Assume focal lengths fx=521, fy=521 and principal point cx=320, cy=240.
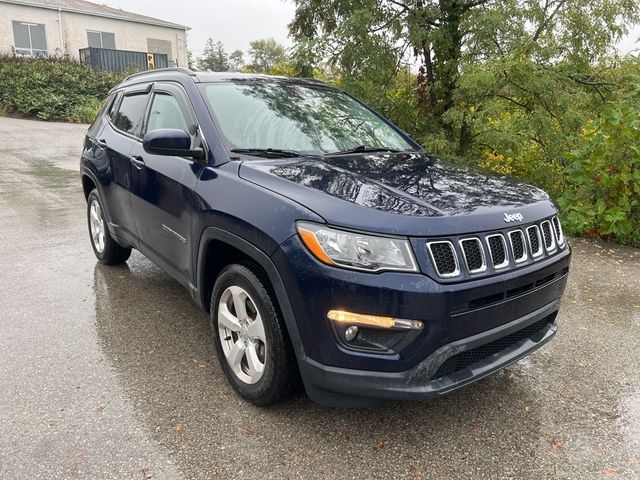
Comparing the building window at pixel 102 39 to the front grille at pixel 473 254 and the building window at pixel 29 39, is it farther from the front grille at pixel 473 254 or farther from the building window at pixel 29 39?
the front grille at pixel 473 254

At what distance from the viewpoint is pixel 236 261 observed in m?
2.91

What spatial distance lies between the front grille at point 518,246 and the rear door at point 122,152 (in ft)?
9.24

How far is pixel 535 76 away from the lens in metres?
6.32

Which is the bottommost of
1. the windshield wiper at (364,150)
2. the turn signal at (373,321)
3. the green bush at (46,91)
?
the turn signal at (373,321)

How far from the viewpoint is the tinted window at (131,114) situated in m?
4.18

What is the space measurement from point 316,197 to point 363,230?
1.01 ft

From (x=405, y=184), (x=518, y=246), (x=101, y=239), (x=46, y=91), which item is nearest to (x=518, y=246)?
(x=518, y=246)

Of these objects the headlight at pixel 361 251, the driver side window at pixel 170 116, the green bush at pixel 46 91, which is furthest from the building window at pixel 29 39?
the headlight at pixel 361 251

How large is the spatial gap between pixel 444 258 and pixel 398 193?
0.44 meters

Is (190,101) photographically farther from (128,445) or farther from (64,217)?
(64,217)

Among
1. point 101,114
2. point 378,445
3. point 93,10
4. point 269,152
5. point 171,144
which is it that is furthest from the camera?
point 93,10

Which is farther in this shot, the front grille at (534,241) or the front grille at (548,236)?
the front grille at (548,236)

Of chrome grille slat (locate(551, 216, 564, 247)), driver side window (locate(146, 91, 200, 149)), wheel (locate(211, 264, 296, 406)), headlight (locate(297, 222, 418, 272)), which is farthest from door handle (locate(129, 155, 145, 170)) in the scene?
chrome grille slat (locate(551, 216, 564, 247))

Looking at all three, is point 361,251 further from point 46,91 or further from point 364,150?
point 46,91
